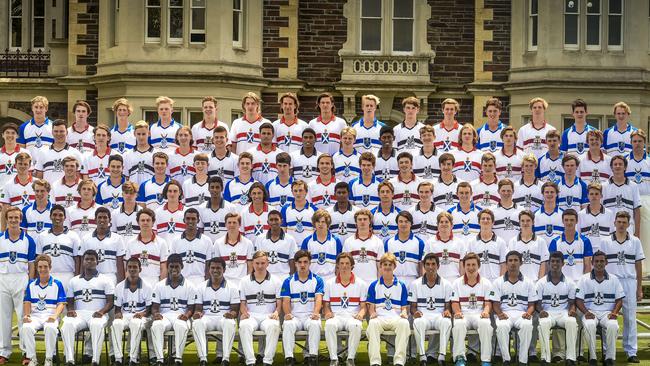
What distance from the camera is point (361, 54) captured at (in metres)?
30.0

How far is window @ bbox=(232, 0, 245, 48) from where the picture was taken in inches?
1168

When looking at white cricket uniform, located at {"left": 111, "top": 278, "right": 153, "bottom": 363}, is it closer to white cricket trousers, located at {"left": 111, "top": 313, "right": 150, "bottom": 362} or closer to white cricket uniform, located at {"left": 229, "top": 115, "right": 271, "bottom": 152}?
white cricket trousers, located at {"left": 111, "top": 313, "right": 150, "bottom": 362}

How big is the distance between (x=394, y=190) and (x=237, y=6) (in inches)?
465

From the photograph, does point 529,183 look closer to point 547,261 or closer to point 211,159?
point 547,261

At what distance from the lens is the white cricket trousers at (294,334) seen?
55.7ft

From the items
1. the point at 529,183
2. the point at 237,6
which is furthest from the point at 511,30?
the point at 529,183

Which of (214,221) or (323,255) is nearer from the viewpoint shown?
(323,255)

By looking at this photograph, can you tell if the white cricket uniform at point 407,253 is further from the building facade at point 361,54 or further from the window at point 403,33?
the window at point 403,33

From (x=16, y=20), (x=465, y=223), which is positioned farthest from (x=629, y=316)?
(x=16, y=20)

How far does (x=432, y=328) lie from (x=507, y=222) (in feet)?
6.36

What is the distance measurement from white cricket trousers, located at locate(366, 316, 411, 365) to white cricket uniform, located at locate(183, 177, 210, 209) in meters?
2.97

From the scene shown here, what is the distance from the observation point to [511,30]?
3002 cm

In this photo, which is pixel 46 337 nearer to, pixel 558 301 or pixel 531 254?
pixel 531 254

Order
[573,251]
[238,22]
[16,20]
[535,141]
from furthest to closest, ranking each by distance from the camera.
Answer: [16,20] → [238,22] → [535,141] → [573,251]
